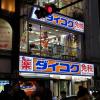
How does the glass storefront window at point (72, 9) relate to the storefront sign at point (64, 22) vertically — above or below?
above

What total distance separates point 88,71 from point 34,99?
43.6 feet

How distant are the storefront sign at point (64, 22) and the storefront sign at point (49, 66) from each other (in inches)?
113

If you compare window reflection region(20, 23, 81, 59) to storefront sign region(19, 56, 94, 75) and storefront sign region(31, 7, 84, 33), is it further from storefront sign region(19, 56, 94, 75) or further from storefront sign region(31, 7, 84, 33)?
storefront sign region(19, 56, 94, 75)

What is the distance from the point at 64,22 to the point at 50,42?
1.98m

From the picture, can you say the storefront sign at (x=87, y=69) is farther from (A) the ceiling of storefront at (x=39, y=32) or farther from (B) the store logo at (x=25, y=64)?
(B) the store logo at (x=25, y=64)

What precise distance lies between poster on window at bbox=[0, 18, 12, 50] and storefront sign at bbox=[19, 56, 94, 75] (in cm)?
135

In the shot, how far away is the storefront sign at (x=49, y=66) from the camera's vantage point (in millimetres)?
17266

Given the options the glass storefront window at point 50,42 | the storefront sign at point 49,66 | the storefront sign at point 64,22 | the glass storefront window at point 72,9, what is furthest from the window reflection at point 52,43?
the glass storefront window at point 72,9

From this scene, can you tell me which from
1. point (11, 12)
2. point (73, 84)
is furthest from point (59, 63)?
point (11, 12)

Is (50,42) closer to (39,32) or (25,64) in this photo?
(39,32)

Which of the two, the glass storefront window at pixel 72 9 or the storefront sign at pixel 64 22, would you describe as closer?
the storefront sign at pixel 64 22

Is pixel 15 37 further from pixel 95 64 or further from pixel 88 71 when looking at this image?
pixel 95 64

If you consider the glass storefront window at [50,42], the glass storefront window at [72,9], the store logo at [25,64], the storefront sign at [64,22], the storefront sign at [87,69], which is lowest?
the storefront sign at [87,69]

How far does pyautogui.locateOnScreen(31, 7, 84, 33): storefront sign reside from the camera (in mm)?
20234
